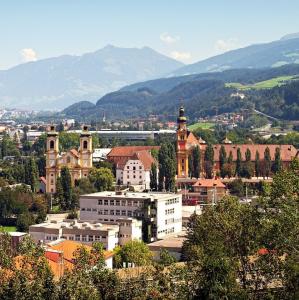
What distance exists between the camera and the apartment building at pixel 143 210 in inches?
1612

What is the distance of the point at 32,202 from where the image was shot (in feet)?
166

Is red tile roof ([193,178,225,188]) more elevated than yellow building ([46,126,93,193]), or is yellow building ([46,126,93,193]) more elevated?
yellow building ([46,126,93,193])

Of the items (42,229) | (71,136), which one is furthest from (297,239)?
Answer: (71,136)

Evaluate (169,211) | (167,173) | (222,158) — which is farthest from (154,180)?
(169,211)

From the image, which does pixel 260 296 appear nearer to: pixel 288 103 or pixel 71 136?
pixel 71 136

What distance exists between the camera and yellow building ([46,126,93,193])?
60031mm

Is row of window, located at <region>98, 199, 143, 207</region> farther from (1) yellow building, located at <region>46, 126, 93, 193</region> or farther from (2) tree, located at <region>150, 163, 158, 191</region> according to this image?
(1) yellow building, located at <region>46, 126, 93, 193</region>

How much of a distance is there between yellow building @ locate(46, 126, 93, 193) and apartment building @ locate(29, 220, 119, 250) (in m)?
20.2

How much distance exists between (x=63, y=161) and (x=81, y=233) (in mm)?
23422

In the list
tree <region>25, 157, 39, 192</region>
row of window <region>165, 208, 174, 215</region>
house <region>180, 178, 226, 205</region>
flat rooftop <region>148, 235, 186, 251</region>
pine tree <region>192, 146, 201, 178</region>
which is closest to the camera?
flat rooftop <region>148, 235, 186, 251</region>

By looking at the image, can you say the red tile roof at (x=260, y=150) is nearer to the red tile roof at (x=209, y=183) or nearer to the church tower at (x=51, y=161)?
the red tile roof at (x=209, y=183)

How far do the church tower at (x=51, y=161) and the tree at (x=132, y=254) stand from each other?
26.0 m

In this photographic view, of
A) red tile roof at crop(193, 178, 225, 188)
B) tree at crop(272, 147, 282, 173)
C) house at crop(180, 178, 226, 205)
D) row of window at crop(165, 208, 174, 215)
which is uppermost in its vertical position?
tree at crop(272, 147, 282, 173)

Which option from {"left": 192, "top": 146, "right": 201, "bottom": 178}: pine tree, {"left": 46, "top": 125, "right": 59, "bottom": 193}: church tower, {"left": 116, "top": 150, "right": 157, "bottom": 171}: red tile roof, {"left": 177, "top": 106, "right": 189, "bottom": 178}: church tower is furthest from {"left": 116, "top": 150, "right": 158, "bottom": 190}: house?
{"left": 46, "top": 125, "right": 59, "bottom": 193}: church tower
